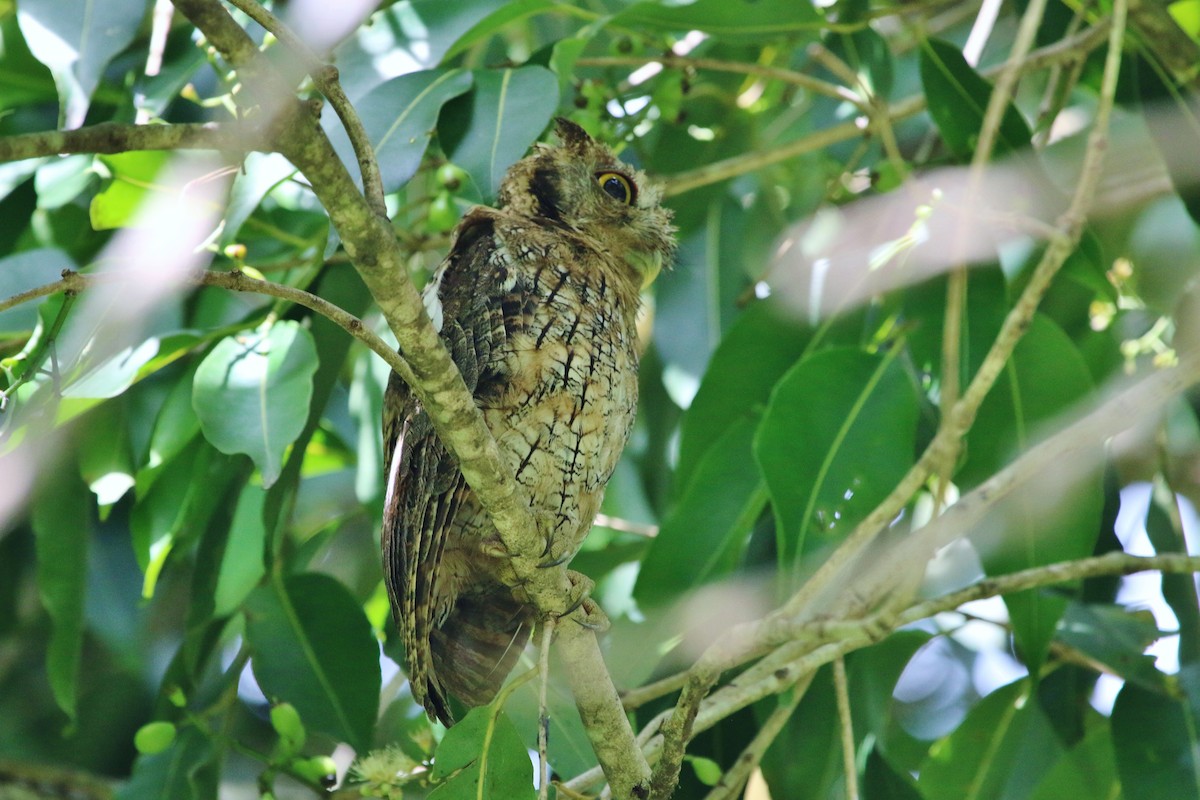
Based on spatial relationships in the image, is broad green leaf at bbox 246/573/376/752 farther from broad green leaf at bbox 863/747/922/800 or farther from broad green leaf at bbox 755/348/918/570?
broad green leaf at bbox 863/747/922/800

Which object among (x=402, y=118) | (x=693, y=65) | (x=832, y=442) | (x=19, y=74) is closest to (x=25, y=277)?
(x=19, y=74)

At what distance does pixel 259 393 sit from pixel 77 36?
848 millimetres

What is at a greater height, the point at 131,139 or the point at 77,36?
the point at 131,139

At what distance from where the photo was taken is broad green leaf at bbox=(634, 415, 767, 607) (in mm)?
2797

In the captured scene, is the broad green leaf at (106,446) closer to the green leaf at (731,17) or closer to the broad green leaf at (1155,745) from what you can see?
the green leaf at (731,17)

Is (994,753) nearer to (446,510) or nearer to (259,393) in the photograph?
(446,510)

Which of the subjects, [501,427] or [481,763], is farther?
[501,427]

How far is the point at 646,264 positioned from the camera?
284 cm

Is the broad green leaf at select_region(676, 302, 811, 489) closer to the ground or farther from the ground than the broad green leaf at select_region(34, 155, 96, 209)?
closer to the ground

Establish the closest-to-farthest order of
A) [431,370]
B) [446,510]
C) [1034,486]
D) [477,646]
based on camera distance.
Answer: [431,370] < [446,510] < [477,646] < [1034,486]

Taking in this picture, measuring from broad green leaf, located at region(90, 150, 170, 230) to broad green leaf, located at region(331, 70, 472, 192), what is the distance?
66 cm

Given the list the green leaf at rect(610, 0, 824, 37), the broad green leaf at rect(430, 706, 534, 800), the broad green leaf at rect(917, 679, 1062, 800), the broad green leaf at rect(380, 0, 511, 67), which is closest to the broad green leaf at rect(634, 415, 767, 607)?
the broad green leaf at rect(430, 706, 534, 800)

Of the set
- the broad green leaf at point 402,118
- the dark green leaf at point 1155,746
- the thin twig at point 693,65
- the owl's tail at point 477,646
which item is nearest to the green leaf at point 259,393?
the broad green leaf at point 402,118

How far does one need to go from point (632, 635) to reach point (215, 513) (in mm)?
1052
